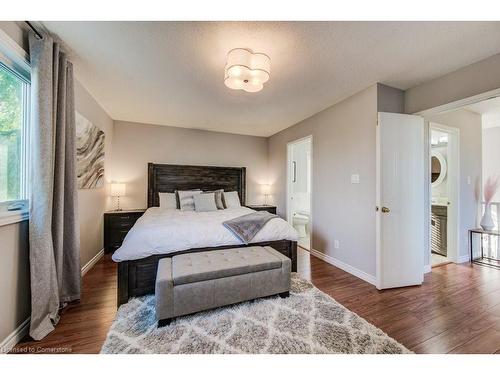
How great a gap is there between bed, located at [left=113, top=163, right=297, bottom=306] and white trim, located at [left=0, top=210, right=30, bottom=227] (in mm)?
718

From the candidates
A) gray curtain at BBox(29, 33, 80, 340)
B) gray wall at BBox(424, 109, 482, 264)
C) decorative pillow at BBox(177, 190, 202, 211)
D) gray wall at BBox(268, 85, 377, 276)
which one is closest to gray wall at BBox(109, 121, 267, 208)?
decorative pillow at BBox(177, 190, 202, 211)

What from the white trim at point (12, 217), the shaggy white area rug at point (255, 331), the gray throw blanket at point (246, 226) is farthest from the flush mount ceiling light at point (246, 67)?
the shaggy white area rug at point (255, 331)

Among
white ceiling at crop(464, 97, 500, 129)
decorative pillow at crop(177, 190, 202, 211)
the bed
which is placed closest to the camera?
the bed

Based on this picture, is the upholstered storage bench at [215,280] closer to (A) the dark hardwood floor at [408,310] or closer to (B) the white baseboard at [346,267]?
(A) the dark hardwood floor at [408,310]

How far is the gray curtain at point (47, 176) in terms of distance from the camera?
4.89ft

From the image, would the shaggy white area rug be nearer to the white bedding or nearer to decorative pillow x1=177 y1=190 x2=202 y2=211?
the white bedding

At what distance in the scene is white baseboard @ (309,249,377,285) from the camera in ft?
7.89

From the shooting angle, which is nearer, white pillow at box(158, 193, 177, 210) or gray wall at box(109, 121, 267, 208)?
white pillow at box(158, 193, 177, 210)

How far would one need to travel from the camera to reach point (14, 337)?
1.40 meters

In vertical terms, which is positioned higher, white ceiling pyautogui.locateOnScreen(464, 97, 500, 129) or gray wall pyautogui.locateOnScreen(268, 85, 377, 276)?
white ceiling pyautogui.locateOnScreen(464, 97, 500, 129)

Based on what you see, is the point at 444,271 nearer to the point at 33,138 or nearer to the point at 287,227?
the point at 287,227

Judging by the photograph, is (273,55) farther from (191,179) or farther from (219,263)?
(191,179)

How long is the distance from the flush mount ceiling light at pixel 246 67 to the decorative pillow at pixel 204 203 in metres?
2.15

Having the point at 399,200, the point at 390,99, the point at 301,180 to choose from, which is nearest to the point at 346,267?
the point at 399,200
